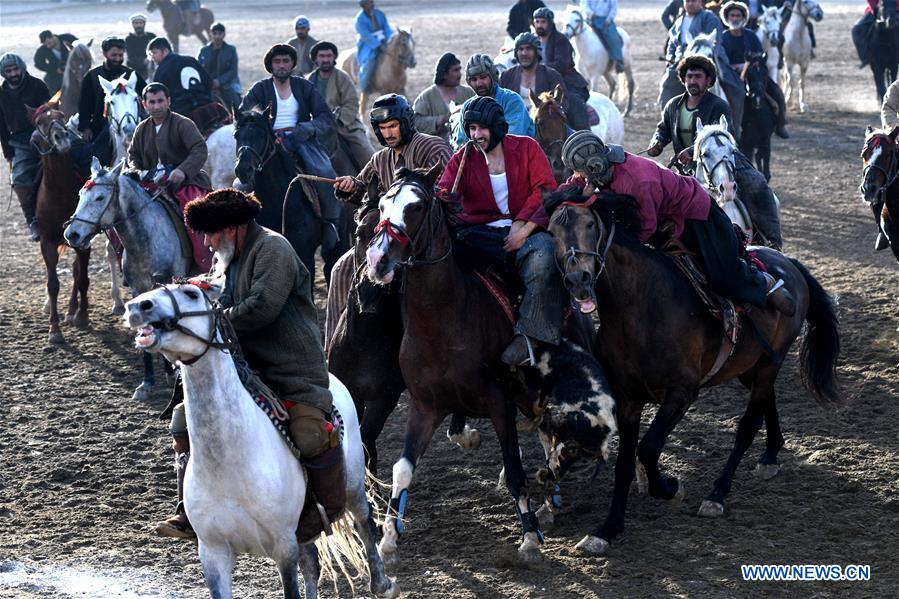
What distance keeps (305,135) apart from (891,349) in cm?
541

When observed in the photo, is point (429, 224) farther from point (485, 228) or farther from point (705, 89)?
point (705, 89)

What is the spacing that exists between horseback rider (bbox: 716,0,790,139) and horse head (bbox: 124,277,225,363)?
1222 centimetres

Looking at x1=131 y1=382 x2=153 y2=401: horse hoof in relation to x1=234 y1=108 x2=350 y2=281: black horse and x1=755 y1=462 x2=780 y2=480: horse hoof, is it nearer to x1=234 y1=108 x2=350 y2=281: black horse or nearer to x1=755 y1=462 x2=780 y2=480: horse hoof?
x1=234 y1=108 x2=350 y2=281: black horse

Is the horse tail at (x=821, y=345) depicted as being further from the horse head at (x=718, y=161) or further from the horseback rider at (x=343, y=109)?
the horseback rider at (x=343, y=109)

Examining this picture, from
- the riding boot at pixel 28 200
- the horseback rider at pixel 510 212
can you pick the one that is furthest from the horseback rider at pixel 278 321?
the riding boot at pixel 28 200

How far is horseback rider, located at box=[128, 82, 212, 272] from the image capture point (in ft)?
34.9

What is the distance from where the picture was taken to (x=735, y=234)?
295 inches

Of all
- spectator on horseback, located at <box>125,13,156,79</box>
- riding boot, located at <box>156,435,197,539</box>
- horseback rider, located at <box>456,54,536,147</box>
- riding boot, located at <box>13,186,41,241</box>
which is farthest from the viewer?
spectator on horseback, located at <box>125,13,156,79</box>

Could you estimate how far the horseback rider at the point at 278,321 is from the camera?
5.63 meters

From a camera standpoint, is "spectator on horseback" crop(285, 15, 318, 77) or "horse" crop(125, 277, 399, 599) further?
"spectator on horseback" crop(285, 15, 318, 77)

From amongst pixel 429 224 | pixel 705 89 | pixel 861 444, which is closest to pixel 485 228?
pixel 429 224

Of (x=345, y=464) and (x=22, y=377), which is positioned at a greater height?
(x=345, y=464)

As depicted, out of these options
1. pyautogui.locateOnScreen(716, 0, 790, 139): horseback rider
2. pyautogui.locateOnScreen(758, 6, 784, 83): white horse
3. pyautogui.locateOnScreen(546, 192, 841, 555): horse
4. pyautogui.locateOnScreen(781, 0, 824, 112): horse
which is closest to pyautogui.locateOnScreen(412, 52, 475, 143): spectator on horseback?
pyautogui.locateOnScreen(546, 192, 841, 555): horse

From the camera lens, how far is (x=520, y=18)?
21.8m
